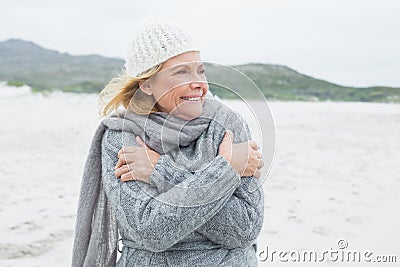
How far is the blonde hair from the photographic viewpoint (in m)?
1.81

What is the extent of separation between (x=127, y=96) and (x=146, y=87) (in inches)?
4.4

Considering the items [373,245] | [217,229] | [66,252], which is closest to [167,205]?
[217,229]

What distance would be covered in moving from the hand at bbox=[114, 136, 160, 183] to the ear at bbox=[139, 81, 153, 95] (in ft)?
0.60

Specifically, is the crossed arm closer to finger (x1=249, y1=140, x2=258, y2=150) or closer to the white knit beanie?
finger (x1=249, y1=140, x2=258, y2=150)

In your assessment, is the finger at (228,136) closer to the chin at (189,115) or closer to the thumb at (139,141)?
the chin at (189,115)

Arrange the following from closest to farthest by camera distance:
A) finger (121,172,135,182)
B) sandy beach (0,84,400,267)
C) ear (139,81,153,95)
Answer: finger (121,172,135,182)
ear (139,81,153,95)
sandy beach (0,84,400,267)

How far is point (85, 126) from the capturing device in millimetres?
9859

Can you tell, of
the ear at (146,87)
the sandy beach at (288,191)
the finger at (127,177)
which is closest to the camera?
the finger at (127,177)

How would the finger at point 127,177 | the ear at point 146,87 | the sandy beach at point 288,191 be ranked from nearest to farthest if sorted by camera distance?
1. the finger at point 127,177
2. the ear at point 146,87
3. the sandy beach at point 288,191

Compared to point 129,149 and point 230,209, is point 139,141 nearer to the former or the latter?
point 129,149

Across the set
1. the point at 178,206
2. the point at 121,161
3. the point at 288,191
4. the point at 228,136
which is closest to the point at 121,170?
the point at 121,161

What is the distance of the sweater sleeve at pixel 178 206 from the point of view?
1.58 meters

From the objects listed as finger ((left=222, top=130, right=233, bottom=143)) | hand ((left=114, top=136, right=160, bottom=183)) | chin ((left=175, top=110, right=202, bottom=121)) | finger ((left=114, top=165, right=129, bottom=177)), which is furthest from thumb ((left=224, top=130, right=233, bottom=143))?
finger ((left=114, top=165, right=129, bottom=177))

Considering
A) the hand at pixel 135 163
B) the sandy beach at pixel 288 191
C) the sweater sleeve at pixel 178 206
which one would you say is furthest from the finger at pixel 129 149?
the sandy beach at pixel 288 191
